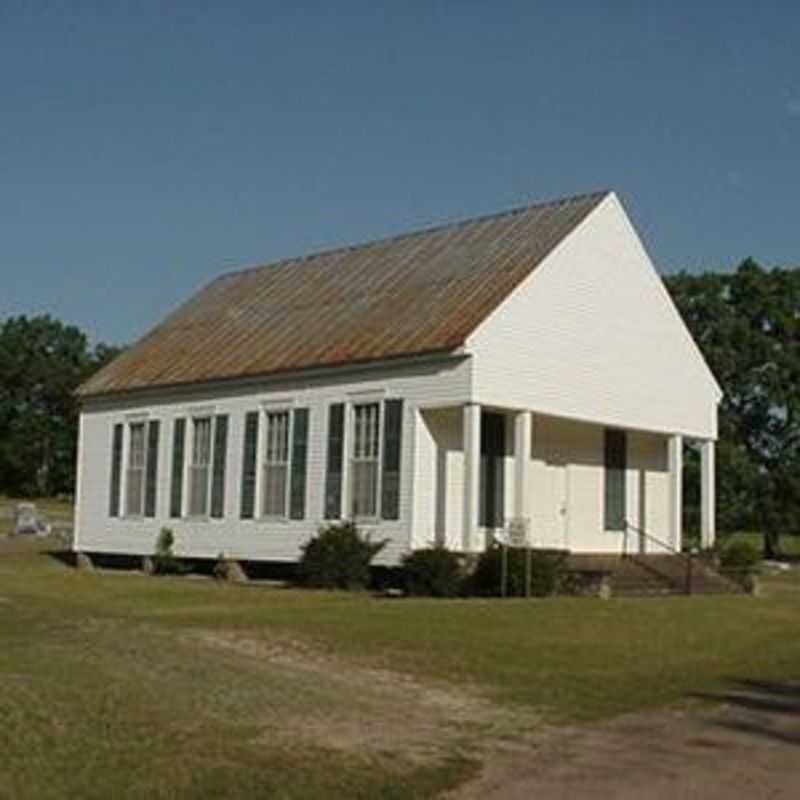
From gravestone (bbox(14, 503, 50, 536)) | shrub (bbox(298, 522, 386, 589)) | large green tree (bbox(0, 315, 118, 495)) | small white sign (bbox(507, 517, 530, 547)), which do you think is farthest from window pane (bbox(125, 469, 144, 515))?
large green tree (bbox(0, 315, 118, 495))

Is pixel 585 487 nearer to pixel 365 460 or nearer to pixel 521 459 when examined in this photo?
pixel 521 459

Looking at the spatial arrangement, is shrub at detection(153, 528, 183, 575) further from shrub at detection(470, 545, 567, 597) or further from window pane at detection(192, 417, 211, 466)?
shrub at detection(470, 545, 567, 597)

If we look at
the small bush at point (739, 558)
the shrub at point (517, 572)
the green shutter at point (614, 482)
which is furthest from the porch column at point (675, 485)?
the shrub at point (517, 572)

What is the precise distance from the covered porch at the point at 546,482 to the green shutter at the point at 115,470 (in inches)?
426

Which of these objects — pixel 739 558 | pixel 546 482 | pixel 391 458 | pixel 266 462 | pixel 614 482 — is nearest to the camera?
pixel 391 458

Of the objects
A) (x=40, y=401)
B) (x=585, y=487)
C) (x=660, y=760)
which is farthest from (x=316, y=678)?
(x=40, y=401)

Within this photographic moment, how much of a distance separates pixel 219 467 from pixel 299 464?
3.07 metres

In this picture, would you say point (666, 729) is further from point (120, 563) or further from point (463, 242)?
point (120, 563)

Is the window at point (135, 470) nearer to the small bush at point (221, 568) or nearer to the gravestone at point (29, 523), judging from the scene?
the small bush at point (221, 568)

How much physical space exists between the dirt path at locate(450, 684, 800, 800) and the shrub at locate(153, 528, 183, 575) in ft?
73.7

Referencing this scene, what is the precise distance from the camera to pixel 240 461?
114ft

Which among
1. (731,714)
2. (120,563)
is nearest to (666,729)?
(731,714)

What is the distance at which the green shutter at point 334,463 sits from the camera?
104ft

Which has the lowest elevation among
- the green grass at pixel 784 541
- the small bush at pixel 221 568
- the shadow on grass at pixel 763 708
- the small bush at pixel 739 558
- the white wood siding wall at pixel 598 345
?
the shadow on grass at pixel 763 708
